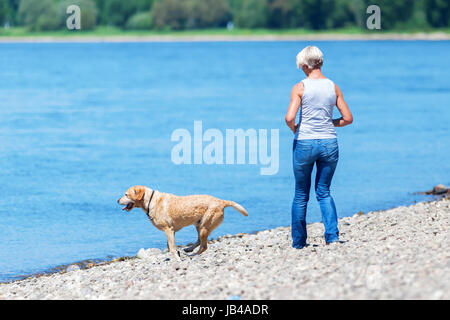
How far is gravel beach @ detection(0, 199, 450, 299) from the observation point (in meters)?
6.82

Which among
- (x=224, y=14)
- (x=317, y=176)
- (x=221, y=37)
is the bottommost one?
(x=221, y=37)

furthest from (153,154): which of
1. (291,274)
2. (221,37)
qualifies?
(221,37)

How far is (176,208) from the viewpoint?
9.27m

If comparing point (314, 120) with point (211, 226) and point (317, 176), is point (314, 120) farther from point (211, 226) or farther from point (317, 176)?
point (211, 226)

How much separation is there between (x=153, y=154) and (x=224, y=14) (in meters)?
98.9

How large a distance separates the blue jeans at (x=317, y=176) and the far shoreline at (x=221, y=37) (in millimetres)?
102960

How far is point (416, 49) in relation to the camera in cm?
10038

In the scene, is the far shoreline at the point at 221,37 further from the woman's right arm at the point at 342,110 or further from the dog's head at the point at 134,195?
the dog's head at the point at 134,195

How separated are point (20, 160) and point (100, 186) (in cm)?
510

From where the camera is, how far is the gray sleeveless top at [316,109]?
27.5ft

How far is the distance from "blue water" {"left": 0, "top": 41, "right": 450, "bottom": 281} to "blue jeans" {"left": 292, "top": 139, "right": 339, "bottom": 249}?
4715mm

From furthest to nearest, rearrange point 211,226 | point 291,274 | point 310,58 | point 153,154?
point 153,154, point 211,226, point 310,58, point 291,274
